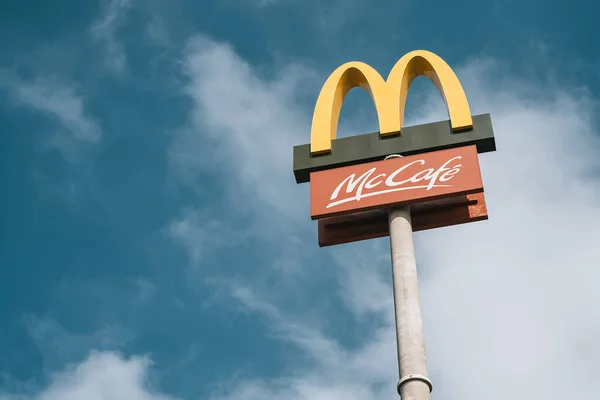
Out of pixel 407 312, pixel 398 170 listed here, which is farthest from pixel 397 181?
pixel 407 312

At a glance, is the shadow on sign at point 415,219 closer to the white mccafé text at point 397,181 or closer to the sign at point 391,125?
the white mccafé text at point 397,181

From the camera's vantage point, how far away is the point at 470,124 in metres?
25.5

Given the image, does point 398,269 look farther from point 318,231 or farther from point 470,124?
point 470,124

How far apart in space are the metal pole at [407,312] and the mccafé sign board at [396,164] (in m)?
0.87

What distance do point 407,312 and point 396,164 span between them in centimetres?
515

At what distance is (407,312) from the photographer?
2194 cm

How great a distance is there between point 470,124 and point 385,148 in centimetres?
257

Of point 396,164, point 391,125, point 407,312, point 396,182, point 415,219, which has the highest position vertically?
point 391,125

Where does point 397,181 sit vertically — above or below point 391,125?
below

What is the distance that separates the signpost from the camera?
24328 millimetres

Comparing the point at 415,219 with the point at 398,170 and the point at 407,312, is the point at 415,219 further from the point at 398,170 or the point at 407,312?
the point at 407,312

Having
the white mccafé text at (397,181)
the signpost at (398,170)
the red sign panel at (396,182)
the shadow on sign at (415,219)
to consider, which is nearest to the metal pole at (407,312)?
the signpost at (398,170)

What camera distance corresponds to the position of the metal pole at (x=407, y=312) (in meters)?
20.5

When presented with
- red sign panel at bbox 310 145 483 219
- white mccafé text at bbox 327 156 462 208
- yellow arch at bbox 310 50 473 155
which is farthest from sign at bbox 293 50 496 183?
white mccafé text at bbox 327 156 462 208
